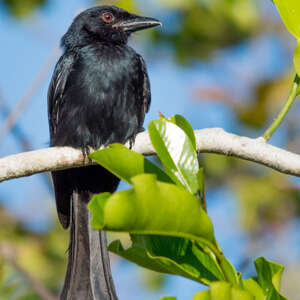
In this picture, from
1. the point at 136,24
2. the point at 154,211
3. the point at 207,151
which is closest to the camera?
the point at 154,211

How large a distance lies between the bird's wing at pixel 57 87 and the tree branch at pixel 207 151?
113cm

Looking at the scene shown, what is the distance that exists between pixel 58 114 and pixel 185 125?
212 centimetres

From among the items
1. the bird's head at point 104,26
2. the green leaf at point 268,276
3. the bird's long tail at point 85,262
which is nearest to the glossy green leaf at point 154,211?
the green leaf at point 268,276

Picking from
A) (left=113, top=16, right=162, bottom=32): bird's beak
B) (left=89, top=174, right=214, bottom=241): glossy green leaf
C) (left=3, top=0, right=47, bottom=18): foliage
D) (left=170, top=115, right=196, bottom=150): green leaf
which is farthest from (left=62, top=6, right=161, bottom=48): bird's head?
(left=89, top=174, right=214, bottom=241): glossy green leaf

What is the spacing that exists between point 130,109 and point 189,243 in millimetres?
2077

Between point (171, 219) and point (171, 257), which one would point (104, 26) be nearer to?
point (171, 257)

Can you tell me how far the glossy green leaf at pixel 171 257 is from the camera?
1.64 meters

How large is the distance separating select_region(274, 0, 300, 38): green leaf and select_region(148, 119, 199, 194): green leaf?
1.86 ft

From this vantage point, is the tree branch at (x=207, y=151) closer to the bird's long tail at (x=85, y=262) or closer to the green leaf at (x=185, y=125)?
the green leaf at (x=185, y=125)

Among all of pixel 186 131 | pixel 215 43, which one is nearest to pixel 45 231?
pixel 215 43

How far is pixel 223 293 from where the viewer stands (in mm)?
1453

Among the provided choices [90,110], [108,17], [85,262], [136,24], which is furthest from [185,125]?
[108,17]

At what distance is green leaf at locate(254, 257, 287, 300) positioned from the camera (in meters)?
1.65

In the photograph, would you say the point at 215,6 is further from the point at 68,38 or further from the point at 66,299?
the point at 66,299
